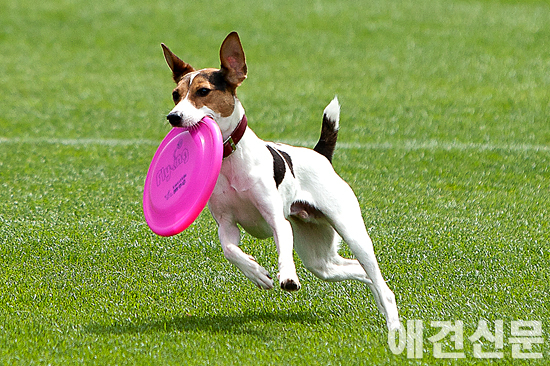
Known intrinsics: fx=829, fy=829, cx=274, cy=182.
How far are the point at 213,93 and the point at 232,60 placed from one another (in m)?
0.28

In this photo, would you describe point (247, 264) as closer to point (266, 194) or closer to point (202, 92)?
point (266, 194)

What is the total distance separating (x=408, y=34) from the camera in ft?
65.2

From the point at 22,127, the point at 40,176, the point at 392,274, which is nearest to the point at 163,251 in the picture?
the point at 392,274

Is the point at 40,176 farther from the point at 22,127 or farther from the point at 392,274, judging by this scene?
the point at 392,274

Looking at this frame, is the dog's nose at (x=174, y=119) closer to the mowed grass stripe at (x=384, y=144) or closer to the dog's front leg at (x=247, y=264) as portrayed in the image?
the dog's front leg at (x=247, y=264)

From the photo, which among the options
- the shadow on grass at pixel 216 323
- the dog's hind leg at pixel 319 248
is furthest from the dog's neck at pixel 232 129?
the shadow on grass at pixel 216 323

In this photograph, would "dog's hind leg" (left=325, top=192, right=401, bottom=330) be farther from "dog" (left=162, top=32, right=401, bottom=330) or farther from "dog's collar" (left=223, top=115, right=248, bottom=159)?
"dog's collar" (left=223, top=115, right=248, bottom=159)

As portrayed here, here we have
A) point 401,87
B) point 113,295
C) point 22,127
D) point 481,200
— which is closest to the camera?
point 113,295

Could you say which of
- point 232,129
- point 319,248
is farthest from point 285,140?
point 232,129

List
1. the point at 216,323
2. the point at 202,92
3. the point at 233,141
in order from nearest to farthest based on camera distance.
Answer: the point at 202,92, the point at 233,141, the point at 216,323

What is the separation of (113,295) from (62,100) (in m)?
9.72

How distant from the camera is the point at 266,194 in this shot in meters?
4.97

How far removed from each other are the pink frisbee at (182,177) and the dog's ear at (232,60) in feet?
1.06

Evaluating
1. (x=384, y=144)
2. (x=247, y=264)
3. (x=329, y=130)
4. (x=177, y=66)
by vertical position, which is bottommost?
(x=384, y=144)
